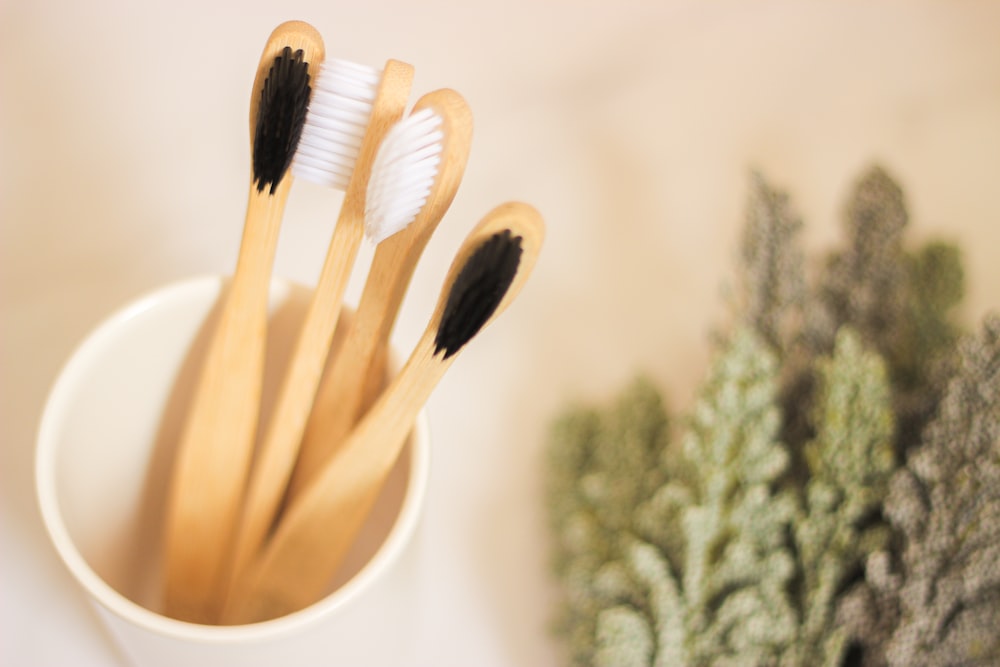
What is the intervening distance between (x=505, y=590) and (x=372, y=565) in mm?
124

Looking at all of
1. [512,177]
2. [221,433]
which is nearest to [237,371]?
[221,433]

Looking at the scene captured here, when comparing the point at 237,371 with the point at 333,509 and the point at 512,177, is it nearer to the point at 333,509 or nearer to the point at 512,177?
the point at 333,509

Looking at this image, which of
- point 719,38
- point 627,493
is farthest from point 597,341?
point 719,38

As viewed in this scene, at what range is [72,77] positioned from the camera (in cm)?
48

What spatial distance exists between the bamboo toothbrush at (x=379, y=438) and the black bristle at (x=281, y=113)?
2.2 inches

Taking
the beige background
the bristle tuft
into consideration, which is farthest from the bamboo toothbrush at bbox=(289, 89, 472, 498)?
the beige background

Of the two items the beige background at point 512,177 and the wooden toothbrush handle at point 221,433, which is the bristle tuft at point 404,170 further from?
the beige background at point 512,177

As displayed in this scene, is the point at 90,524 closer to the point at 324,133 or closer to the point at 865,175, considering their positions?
the point at 324,133

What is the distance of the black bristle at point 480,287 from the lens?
225 millimetres

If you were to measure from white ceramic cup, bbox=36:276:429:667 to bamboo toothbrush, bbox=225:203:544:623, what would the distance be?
0.01m

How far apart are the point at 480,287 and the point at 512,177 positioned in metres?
0.26

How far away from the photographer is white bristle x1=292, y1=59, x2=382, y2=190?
257 mm

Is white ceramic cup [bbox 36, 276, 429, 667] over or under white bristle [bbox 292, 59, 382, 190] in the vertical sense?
under

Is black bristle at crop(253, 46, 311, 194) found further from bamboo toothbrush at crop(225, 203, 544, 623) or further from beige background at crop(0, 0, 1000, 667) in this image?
beige background at crop(0, 0, 1000, 667)
